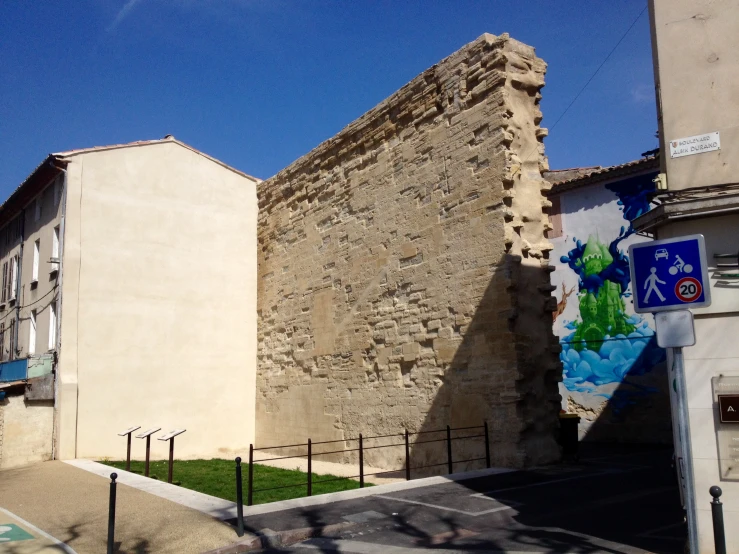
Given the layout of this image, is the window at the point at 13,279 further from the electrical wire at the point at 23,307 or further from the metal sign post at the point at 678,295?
the metal sign post at the point at 678,295

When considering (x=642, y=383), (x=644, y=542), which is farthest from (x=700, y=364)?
(x=642, y=383)

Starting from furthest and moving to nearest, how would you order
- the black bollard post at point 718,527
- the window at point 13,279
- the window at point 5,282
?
the window at point 5,282
the window at point 13,279
the black bollard post at point 718,527

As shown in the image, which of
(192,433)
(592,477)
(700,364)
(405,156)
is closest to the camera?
(700,364)

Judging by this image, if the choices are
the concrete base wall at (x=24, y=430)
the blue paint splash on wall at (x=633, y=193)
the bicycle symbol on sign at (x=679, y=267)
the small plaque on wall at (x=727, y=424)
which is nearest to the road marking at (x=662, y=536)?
the small plaque on wall at (x=727, y=424)

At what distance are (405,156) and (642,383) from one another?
799 centimetres

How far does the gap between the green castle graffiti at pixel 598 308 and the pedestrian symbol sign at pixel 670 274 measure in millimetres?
12059

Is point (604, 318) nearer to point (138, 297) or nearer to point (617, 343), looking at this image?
point (617, 343)

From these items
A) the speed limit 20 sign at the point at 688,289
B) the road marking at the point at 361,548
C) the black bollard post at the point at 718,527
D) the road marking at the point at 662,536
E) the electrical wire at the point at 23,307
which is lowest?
the road marking at the point at 361,548

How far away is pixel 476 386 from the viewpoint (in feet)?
37.5

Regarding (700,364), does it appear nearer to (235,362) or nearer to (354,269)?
(354,269)

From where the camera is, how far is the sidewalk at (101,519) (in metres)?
6.86

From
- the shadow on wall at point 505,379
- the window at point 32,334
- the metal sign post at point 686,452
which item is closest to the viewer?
the metal sign post at point 686,452

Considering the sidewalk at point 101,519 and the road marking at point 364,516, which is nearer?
the sidewalk at point 101,519

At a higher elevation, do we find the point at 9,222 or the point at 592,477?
the point at 9,222
